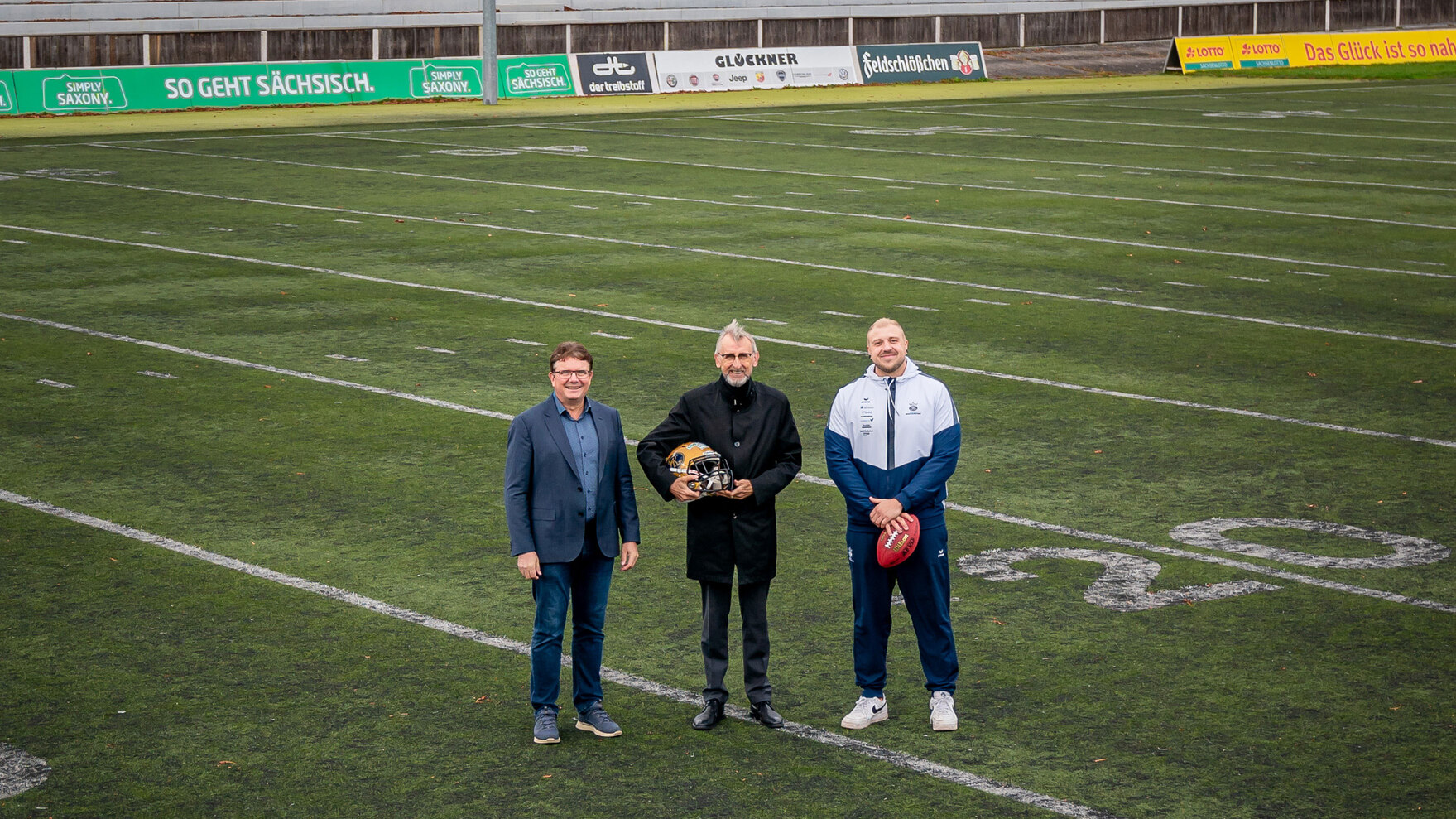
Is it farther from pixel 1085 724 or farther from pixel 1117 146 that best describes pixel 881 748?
pixel 1117 146

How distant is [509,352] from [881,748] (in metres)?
8.14

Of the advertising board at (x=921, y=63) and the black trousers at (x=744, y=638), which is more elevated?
the advertising board at (x=921, y=63)

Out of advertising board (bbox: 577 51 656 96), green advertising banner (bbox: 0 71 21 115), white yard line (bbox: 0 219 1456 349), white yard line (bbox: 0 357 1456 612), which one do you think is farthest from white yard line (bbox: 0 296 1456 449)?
advertising board (bbox: 577 51 656 96)

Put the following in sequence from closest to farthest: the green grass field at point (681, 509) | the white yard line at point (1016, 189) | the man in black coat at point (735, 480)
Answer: the green grass field at point (681, 509) < the man in black coat at point (735, 480) < the white yard line at point (1016, 189)

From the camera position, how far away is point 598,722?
705cm

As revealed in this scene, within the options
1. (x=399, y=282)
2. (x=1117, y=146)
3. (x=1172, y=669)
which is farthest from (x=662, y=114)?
(x=1172, y=669)

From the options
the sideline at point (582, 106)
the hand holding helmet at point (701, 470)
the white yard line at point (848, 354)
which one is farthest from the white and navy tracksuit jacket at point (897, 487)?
the sideline at point (582, 106)

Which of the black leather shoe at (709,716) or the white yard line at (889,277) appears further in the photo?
the white yard line at (889,277)

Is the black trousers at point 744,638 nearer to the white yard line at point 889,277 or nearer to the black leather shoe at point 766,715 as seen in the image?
the black leather shoe at point 766,715

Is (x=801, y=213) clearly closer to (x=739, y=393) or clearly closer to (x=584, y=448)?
(x=739, y=393)

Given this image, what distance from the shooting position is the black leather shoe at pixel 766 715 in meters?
7.13

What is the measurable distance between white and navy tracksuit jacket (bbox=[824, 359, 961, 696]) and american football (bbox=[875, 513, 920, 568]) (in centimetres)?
8

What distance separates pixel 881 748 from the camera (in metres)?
6.96

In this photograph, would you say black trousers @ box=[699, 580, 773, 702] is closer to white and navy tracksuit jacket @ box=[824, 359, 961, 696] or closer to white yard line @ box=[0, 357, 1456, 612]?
white and navy tracksuit jacket @ box=[824, 359, 961, 696]
